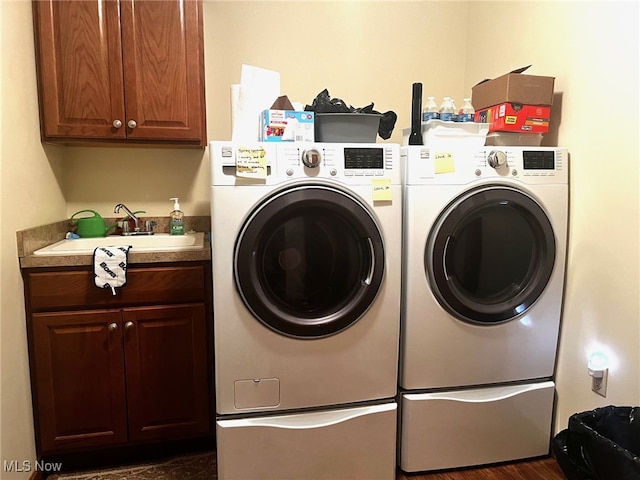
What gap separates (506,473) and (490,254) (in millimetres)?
907

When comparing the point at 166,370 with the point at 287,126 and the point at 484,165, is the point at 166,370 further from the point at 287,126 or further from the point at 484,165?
the point at 484,165

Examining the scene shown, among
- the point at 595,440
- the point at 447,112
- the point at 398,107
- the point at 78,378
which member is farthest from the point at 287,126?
the point at 595,440

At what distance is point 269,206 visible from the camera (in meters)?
1.55

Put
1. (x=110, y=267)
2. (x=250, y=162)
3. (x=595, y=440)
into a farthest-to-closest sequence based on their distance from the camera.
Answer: (x=110, y=267) → (x=250, y=162) → (x=595, y=440)

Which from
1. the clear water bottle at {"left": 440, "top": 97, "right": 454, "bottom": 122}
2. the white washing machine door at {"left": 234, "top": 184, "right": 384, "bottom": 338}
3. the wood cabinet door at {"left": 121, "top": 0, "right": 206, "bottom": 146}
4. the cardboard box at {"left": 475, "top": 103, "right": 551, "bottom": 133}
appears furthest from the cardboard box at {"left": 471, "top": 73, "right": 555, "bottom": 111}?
the wood cabinet door at {"left": 121, "top": 0, "right": 206, "bottom": 146}

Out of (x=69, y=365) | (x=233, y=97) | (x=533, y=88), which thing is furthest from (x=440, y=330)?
(x=69, y=365)

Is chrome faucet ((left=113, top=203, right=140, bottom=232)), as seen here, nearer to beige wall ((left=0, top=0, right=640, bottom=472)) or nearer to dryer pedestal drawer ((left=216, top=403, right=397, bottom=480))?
beige wall ((left=0, top=0, right=640, bottom=472))

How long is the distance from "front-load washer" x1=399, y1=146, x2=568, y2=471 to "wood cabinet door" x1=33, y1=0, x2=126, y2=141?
4.35 ft

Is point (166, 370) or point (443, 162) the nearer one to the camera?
point (443, 162)

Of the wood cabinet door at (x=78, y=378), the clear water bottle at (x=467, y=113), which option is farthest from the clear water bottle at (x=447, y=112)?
the wood cabinet door at (x=78, y=378)

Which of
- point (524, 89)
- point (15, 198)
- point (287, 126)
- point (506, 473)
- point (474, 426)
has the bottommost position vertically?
point (506, 473)

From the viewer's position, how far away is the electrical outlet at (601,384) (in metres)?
1.69

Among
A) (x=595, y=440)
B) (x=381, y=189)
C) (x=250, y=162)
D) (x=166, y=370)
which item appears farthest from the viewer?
(x=166, y=370)

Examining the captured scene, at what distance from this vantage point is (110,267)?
5.83ft
